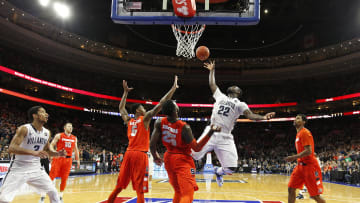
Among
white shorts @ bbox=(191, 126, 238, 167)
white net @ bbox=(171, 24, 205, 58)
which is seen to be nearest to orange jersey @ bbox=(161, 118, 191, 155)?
white shorts @ bbox=(191, 126, 238, 167)

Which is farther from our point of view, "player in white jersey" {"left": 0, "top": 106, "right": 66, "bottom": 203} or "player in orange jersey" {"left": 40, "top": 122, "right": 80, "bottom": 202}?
"player in orange jersey" {"left": 40, "top": 122, "right": 80, "bottom": 202}

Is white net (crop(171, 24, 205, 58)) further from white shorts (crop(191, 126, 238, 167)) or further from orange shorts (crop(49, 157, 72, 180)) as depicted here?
white shorts (crop(191, 126, 238, 167))

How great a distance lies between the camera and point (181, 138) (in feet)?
13.4

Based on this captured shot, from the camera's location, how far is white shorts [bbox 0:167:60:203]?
13.4 feet

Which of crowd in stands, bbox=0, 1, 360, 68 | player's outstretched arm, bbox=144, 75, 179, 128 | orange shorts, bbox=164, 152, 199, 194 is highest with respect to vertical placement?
crowd in stands, bbox=0, 1, 360, 68

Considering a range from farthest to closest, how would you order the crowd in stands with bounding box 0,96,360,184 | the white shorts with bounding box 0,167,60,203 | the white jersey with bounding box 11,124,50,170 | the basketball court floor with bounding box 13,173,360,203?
the crowd in stands with bounding box 0,96,360,184 < the basketball court floor with bounding box 13,173,360,203 < the white jersey with bounding box 11,124,50,170 < the white shorts with bounding box 0,167,60,203

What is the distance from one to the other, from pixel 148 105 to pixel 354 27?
2197cm

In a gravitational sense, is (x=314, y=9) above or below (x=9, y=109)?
above

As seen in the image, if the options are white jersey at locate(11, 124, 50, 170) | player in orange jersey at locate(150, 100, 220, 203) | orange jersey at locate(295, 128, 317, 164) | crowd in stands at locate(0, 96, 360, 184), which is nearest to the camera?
player in orange jersey at locate(150, 100, 220, 203)

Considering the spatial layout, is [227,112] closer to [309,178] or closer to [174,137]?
[174,137]

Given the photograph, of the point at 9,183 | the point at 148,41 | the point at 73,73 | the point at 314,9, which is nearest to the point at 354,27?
the point at 314,9

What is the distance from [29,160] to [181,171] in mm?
2413

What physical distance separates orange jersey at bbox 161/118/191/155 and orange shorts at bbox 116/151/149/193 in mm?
1069

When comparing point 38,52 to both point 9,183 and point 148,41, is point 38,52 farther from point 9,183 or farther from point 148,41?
point 9,183
